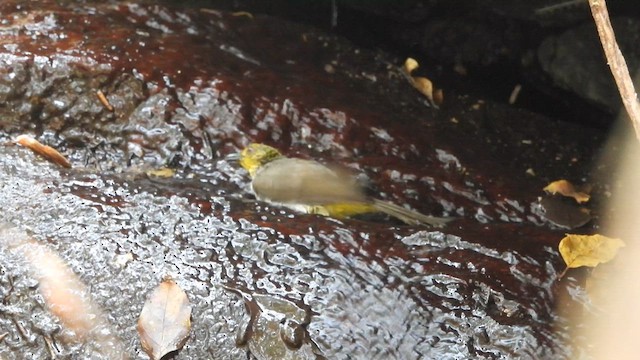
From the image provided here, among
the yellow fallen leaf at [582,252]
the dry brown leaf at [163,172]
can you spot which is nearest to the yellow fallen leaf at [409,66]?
the dry brown leaf at [163,172]

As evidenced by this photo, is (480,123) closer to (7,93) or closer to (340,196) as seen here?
(340,196)

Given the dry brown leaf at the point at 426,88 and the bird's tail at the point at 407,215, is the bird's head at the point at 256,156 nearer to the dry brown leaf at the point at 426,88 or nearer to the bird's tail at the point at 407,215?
the bird's tail at the point at 407,215

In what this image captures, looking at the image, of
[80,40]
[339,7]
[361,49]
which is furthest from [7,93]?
[339,7]

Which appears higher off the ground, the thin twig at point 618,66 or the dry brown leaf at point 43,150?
the thin twig at point 618,66

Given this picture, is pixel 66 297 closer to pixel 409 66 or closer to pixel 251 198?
pixel 251 198

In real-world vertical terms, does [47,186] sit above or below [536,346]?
below
